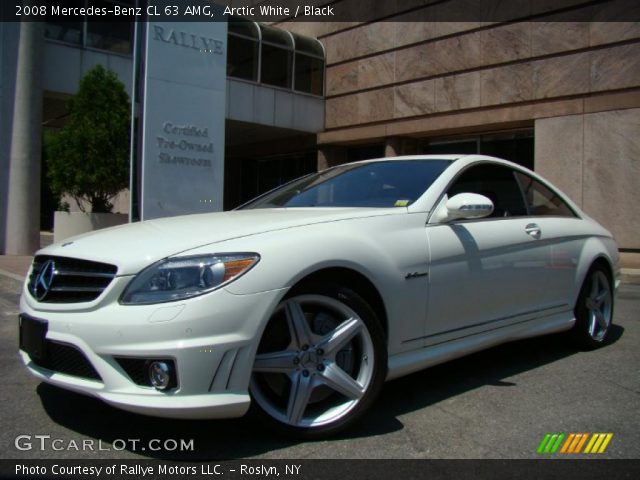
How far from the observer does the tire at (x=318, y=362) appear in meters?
2.68

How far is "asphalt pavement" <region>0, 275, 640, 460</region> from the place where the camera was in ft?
8.84

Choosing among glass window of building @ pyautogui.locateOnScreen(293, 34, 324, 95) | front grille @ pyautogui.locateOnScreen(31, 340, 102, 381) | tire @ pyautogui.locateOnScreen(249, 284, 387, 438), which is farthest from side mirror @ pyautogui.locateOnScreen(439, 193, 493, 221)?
glass window of building @ pyautogui.locateOnScreen(293, 34, 324, 95)

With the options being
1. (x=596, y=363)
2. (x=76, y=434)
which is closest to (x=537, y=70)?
(x=596, y=363)

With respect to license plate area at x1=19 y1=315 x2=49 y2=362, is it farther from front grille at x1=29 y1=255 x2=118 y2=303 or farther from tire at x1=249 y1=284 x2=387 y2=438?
tire at x1=249 y1=284 x2=387 y2=438

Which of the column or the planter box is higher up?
the column

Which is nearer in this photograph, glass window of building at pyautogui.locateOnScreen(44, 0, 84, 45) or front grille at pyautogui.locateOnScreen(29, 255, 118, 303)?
front grille at pyautogui.locateOnScreen(29, 255, 118, 303)

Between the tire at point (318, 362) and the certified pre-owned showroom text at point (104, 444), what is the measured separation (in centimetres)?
44

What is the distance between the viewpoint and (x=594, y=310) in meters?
4.75

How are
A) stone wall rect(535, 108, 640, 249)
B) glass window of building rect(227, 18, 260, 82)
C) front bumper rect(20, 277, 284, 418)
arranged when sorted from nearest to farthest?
front bumper rect(20, 277, 284, 418) < stone wall rect(535, 108, 640, 249) < glass window of building rect(227, 18, 260, 82)

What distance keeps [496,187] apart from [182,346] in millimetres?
2668

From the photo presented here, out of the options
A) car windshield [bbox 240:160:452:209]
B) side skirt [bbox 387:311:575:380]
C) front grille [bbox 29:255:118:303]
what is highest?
car windshield [bbox 240:160:452:209]

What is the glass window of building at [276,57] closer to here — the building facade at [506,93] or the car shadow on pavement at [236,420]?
the building facade at [506,93]

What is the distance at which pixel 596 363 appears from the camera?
14.2 feet

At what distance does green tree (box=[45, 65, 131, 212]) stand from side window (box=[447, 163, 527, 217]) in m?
9.18
